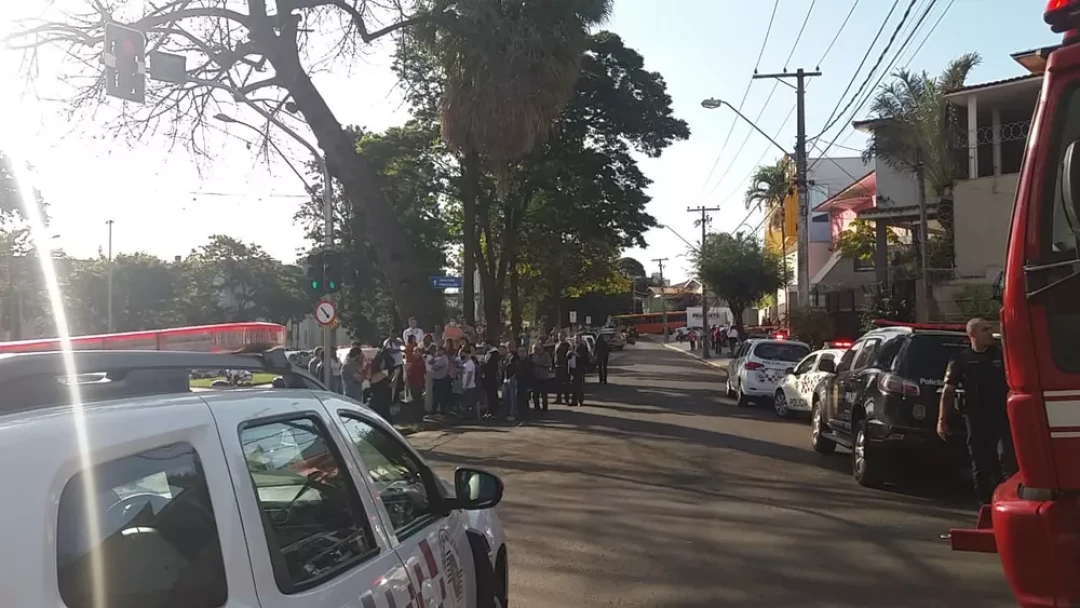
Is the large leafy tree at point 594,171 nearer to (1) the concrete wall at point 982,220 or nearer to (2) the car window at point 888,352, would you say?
(1) the concrete wall at point 982,220

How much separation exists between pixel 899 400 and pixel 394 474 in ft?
25.7

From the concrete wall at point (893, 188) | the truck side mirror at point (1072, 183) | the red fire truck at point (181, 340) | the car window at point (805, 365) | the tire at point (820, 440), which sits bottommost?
the tire at point (820, 440)

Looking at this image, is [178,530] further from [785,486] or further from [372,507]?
[785,486]

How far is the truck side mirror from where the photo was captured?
156 inches

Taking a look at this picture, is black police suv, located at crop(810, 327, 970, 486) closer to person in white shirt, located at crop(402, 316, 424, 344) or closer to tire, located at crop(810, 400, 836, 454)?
tire, located at crop(810, 400, 836, 454)

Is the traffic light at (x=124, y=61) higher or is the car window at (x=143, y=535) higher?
the traffic light at (x=124, y=61)

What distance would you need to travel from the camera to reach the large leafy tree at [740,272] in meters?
49.9

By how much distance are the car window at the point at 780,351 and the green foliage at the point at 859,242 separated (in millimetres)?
16576

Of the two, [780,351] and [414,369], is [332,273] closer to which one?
[414,369]

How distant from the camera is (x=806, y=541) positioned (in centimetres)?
840

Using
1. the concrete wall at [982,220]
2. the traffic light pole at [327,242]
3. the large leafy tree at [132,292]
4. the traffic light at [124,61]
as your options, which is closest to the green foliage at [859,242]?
the concrete wall at [982,220]

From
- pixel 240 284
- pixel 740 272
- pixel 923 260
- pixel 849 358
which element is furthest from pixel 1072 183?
pixel 240 284

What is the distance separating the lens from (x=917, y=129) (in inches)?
1027

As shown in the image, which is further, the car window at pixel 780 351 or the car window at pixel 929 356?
the car window at pixel 780 351
